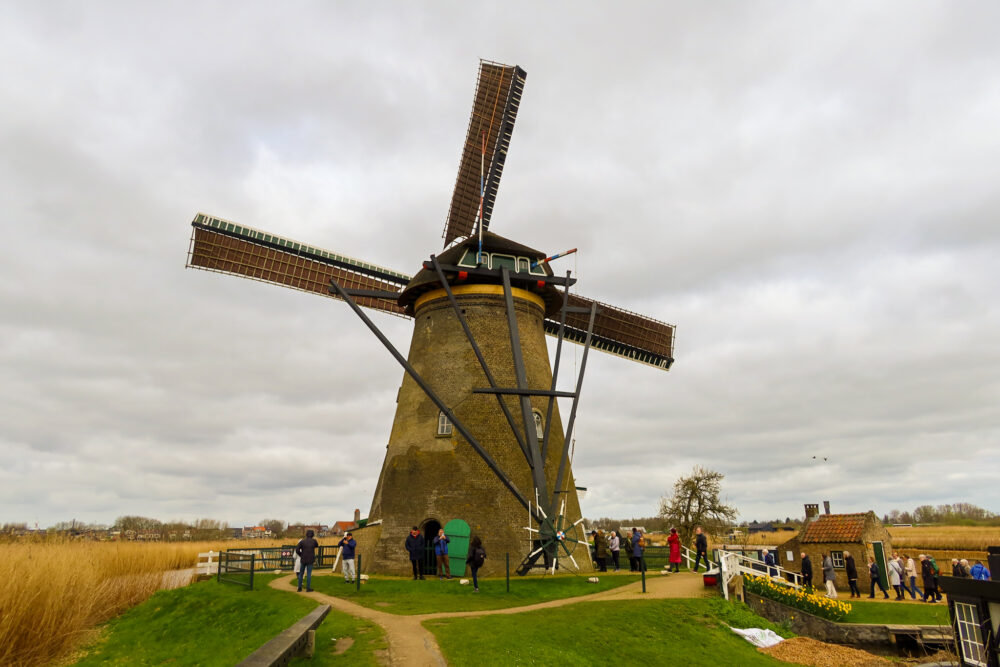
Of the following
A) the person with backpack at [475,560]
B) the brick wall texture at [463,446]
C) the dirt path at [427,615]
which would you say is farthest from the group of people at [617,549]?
the person with backpack at [475,560]

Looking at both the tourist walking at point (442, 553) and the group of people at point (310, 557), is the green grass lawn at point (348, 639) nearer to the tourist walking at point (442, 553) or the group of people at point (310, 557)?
the group of people at point (310, 557)

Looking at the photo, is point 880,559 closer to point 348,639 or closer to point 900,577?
point 900,577

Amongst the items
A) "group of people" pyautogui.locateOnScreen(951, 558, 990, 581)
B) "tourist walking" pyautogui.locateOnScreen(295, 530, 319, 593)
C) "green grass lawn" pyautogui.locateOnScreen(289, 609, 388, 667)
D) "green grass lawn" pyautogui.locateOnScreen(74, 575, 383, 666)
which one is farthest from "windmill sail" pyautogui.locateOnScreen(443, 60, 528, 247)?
"group of people" pyautogui.locateOnScreen(951, 558, 990, 581)

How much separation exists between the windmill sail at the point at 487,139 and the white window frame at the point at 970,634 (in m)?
19.5

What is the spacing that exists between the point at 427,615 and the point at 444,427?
7.81m

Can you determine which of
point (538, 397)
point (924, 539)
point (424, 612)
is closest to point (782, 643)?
point (424, 612)

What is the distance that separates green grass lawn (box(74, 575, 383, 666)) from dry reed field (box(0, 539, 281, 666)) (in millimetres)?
671

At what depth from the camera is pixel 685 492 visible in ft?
123

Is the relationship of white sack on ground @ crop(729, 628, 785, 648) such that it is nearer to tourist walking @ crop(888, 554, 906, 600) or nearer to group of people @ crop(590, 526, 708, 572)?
group of people @ crop(590, 526, 708, 572)

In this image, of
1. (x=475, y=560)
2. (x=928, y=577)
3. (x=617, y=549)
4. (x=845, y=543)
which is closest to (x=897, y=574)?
(x=928, y=577)

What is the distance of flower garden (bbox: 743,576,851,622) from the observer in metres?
16.5

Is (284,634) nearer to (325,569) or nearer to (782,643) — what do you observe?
(782,643)

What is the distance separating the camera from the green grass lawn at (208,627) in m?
11.1

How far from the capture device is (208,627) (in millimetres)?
13891
